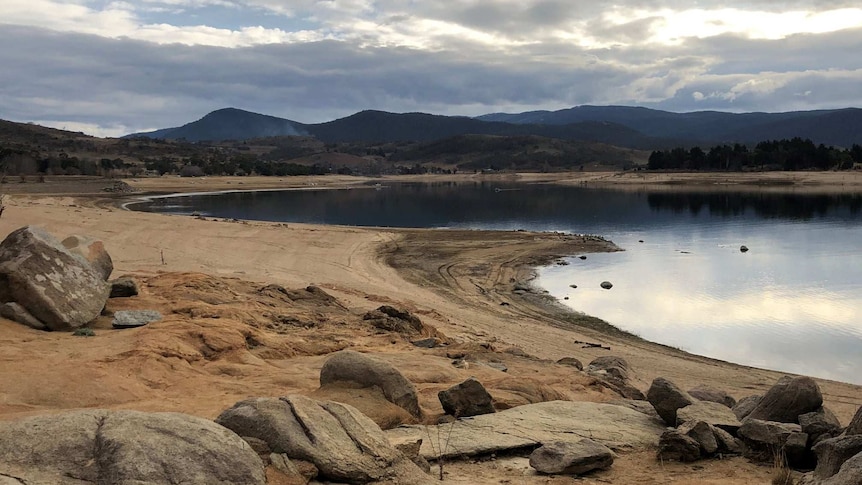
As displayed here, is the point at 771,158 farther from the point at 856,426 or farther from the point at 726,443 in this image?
the point at 856,426

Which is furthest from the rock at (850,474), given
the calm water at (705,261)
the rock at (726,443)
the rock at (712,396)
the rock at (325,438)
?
the calm water at (705,261)

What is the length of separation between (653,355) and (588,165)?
151852 mm

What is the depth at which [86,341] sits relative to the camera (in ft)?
37.4

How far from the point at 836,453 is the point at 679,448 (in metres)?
1.72

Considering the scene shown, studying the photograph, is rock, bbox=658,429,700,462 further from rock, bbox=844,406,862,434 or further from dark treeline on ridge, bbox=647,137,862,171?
dark treeline on ridge, bbox=647,137,862,171

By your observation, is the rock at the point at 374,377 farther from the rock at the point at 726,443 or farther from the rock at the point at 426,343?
the rock at the point at 426,343

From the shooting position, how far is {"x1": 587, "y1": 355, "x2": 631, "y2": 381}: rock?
1408 centimetres

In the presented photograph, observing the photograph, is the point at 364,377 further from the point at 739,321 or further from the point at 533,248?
the point at 533,248

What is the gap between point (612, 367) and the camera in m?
14.5

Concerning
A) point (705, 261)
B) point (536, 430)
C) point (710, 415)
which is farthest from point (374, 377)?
point (705, 261)

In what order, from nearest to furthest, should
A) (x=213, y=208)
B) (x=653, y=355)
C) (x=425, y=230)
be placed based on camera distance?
(x=653, y=355) → (x=425, y=230) → (x=213, y=208)

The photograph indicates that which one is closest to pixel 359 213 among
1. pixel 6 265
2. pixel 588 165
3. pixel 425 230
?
pixel 425 230

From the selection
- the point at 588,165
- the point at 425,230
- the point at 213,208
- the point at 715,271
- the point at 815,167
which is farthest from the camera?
the point at 588,165

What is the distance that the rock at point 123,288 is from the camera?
1460cm
